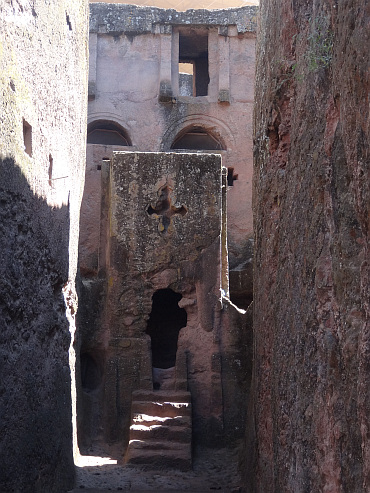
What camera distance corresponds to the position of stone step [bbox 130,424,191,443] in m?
7.55

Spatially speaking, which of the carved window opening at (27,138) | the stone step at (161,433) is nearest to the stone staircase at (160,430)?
the stone step at (161,433)

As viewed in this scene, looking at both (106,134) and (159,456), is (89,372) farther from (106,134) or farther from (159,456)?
(106,134)

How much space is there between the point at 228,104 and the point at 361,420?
39.5 feet

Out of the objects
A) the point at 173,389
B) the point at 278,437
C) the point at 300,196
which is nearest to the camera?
the point at 300,196

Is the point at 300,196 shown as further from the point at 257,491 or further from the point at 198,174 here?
the point at 198,174

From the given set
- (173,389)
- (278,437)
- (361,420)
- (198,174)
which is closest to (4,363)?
(278,437)

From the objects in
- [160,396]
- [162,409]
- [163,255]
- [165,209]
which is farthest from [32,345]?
[165,209]

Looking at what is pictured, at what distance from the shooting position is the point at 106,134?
1456cm

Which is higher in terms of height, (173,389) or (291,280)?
(291,280)

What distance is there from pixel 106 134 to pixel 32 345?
32.7 ft

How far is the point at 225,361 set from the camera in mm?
8477

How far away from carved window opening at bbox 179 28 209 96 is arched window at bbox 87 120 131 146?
2376 mm

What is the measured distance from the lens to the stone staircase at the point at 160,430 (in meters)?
7.27

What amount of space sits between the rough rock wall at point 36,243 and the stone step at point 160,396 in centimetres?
162
